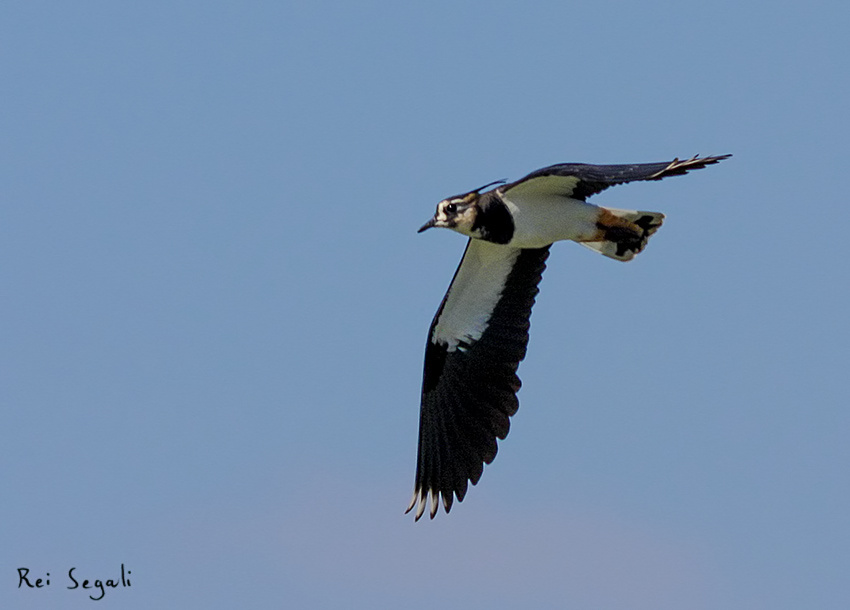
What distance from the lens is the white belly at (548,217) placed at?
1247cm

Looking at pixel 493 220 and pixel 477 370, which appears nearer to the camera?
pixel 493 220

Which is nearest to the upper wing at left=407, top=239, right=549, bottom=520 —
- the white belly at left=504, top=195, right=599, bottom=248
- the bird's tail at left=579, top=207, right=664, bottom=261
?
the bird's tail at left=579, top=207, right=664, bottom=261

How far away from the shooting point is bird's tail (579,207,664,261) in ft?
41.8

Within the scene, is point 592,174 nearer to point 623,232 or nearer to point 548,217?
point 548,217

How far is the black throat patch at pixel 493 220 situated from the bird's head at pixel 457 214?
0.18 feet

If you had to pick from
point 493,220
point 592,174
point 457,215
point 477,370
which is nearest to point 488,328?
point 477,370

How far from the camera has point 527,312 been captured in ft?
44.4

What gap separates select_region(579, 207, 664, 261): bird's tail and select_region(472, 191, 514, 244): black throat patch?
0.91m

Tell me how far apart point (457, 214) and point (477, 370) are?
1965 millimetres

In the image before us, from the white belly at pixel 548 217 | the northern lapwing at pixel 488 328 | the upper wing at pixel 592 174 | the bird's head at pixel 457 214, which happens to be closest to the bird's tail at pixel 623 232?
the northern lapwing at pixel 488 328

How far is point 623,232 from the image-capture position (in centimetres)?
1283

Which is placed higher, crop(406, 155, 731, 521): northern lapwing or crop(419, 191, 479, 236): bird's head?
crop(419, 191, 479, 236): bird's head

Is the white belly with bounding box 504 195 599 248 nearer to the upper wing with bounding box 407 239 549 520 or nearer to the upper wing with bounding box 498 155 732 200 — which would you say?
the upper wing with bounding box 498 155 732 200

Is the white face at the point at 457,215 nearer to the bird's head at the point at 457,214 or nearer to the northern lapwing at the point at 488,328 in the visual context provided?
the bird's head at the point at 457,214
